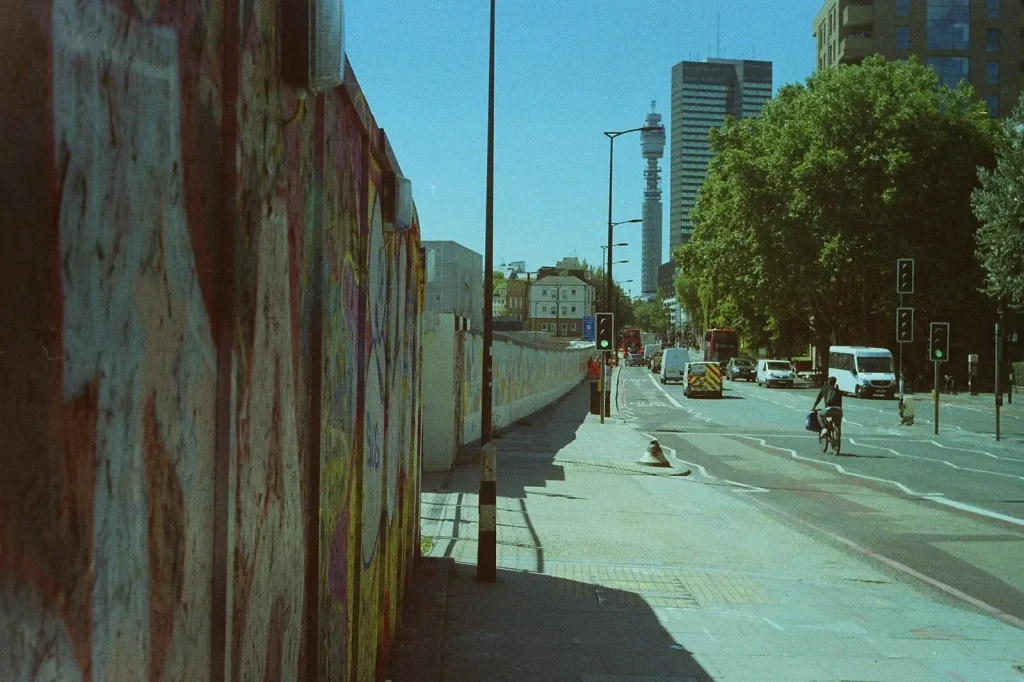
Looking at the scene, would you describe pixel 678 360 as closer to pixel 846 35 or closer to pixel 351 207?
pixel 846 35

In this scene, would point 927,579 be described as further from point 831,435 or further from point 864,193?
point 864,193

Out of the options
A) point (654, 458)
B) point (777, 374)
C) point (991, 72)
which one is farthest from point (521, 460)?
point (991, 72)

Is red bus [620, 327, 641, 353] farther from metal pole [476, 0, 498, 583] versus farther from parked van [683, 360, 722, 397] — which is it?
metal pole [476, 0, 498, 583]

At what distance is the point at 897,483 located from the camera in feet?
59.7

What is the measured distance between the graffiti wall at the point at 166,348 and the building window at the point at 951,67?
281ft

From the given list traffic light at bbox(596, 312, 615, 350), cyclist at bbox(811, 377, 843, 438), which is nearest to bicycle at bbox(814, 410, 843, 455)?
cyclist at bbox(811, 377, 843, 438)

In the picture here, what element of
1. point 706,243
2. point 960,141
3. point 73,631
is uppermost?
point 960,141

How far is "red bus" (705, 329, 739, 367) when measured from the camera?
3354 inches

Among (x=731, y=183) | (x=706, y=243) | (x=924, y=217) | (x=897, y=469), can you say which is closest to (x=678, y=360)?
(x=706, y=243)

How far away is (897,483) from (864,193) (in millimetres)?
39090

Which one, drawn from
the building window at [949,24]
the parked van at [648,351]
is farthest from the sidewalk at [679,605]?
the parked van at [648,351]

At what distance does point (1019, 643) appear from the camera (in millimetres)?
7516

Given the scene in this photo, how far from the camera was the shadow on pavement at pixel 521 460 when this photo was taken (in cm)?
1582

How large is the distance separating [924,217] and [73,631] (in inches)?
2287
